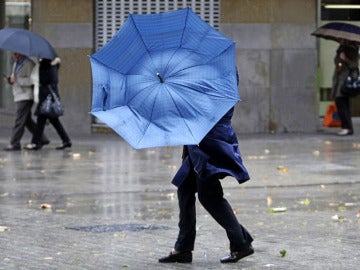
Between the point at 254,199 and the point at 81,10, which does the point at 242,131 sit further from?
the point at 254,199

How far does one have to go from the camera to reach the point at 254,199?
13125 mm

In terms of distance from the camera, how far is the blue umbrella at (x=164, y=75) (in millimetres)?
8508

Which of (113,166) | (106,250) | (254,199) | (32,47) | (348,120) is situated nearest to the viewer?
(106,250)

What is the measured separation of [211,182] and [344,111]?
1259 centimetres

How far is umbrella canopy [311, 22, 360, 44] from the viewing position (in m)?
20.6

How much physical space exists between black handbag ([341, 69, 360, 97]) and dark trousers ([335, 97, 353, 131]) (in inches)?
6.1

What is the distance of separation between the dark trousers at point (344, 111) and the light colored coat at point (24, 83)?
5611 mm

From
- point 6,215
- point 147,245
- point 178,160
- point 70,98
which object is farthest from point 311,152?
point 147,245

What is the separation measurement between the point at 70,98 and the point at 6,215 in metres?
10.1

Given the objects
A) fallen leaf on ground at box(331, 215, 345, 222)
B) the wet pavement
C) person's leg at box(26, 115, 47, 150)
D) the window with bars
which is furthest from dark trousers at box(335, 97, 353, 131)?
fallen leaf on ground at box(331, 215, 345, 222)

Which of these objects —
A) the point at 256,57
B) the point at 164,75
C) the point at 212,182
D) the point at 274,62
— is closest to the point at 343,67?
the point at 274,62

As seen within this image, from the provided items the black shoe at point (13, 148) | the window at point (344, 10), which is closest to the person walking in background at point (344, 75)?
the window at point (344, 10)

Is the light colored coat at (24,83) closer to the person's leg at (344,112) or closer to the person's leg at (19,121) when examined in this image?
the person's leg at (19,121)

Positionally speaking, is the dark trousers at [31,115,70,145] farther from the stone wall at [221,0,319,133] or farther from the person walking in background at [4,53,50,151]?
the stone wall at [221,0,319,133]
